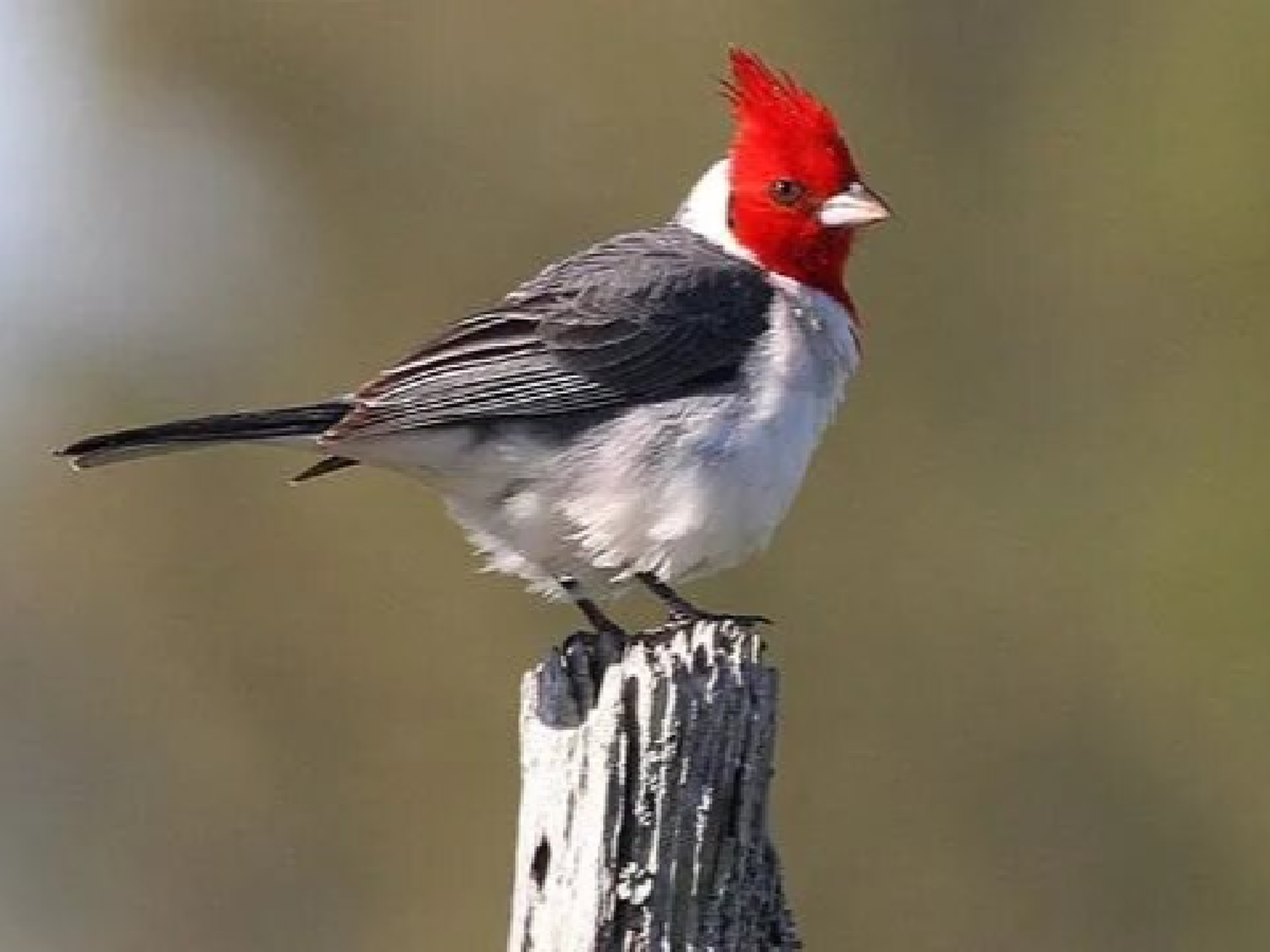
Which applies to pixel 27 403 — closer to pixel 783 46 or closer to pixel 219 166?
pixel 219 166

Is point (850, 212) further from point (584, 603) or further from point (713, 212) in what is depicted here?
point (584, 603)

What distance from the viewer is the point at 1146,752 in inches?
543

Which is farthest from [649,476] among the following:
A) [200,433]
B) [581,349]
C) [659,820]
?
[659,820]

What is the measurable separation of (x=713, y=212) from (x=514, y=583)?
5889 mm

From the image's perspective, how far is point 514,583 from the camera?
12.6 metres

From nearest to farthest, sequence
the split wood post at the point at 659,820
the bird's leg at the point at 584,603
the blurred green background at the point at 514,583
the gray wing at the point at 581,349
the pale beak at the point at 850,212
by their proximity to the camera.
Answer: the split wood post at the point at 659,820 < the gray wing at the point at 581,349 < the bird's leg at the point at 584,603 < the pale beak at the point at 850,212 < the blurred green background at the point at 514,583

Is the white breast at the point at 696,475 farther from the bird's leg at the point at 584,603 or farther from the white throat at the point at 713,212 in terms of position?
the white throat at the point at 713,212

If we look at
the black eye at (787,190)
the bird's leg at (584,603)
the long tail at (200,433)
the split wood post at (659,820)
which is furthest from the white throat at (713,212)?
the split wood post at (659,820)

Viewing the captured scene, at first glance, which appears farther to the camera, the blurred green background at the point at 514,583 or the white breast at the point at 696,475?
the blurred green background at the point at 514,583

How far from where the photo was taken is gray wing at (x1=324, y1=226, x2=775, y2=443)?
19.8 feet

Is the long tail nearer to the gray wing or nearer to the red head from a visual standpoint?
the gray wing

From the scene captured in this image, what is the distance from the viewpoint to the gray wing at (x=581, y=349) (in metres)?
6.04

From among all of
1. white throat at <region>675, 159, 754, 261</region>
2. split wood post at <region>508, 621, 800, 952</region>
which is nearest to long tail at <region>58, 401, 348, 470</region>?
white throat at <region>675, 159, 754, 261</region>

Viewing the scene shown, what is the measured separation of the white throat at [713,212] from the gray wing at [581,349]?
28 centimetres
